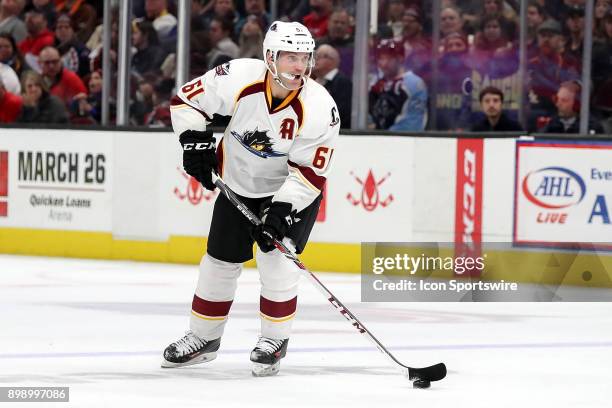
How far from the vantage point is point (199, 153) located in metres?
5.00

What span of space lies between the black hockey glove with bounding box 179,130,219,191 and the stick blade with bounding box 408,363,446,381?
104 centimetres

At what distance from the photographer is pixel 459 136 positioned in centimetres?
864

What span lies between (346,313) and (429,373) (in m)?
0.46

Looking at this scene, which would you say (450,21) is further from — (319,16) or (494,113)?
(319,16)

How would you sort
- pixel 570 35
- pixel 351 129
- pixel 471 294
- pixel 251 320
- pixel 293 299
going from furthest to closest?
1. pixel 351 129
2. pixel 570 35
3. pixel 471 294
4. pixel 251 320
5. pixel 293 299

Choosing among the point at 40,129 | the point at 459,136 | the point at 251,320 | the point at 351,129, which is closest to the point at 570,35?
the point at 459,136

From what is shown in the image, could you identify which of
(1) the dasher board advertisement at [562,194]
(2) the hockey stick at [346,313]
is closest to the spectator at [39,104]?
(1) the dasher board advertisement at [562,194]

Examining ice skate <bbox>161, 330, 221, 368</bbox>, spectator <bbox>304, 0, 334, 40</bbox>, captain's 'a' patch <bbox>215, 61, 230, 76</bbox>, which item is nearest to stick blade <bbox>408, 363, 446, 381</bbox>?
ice skate <bbox>161, 330, 221, 368</bbox>

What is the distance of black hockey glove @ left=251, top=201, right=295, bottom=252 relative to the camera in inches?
189

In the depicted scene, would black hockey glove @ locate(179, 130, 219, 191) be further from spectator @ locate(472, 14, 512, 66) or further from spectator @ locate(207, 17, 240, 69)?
spectator @ locate(207, 17, 240, 69)

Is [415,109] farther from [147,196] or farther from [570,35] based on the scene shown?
[147,196]

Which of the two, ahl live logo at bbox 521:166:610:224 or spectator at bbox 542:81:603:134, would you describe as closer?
ahl live logo at bbox 521:166:610:224

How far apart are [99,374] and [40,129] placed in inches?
216

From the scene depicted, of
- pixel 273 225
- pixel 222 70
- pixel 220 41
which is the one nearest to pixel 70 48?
pixel 220 41
